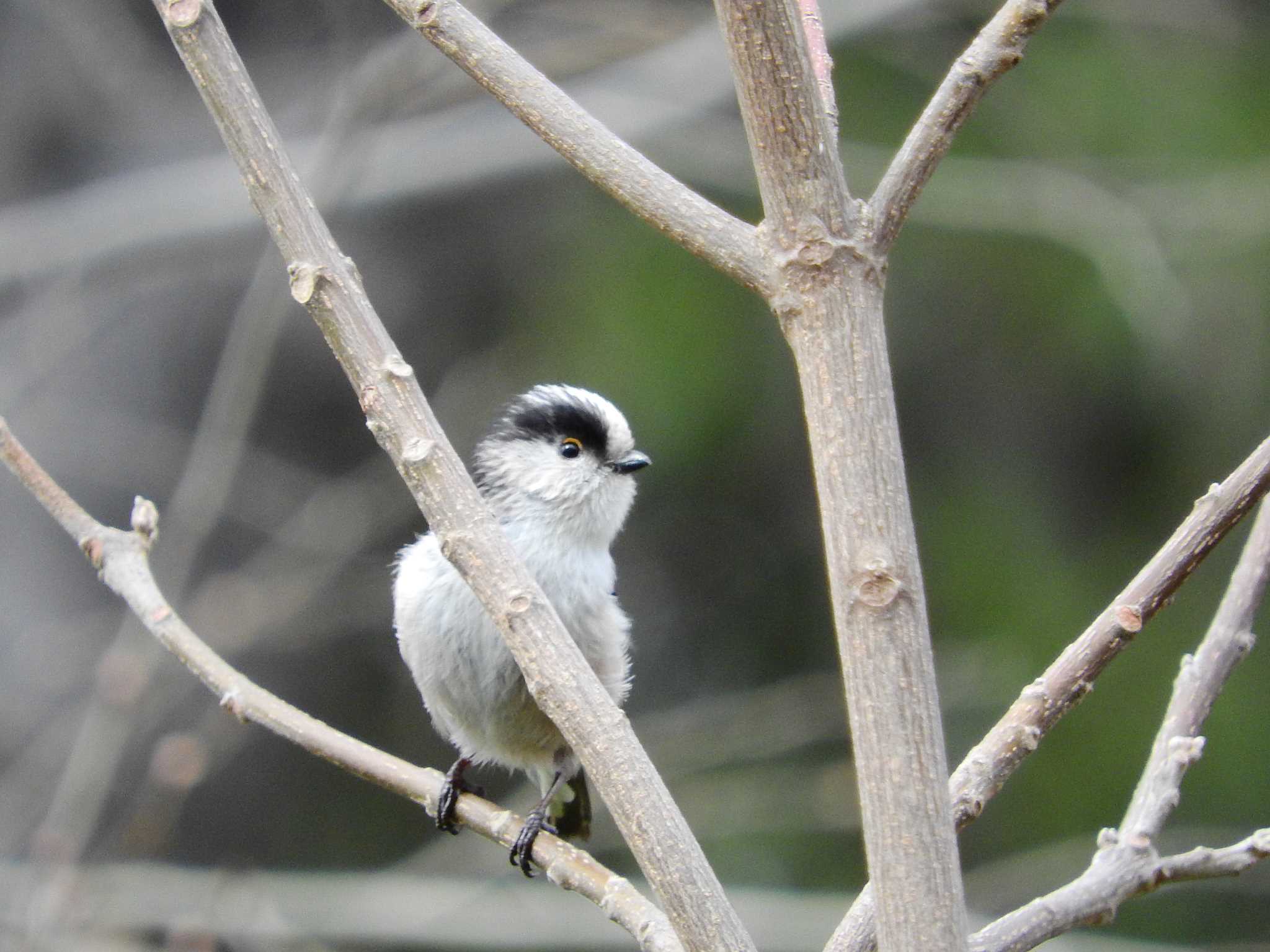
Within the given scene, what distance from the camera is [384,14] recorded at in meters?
6.83

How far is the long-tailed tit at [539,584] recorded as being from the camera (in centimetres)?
317

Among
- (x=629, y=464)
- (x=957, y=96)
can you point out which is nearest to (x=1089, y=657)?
(x=957, y=96)

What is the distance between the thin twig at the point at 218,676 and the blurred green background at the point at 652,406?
2.80 meters

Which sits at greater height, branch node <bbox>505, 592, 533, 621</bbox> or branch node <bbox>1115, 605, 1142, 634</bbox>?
branch node <bbox>1115, 605, 1142, 634</bbox>

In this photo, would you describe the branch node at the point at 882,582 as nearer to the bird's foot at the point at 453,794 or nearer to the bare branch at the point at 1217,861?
the bare branch at the point at 1217,861

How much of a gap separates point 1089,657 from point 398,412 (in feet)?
3.08

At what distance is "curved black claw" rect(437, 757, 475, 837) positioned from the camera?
2.64m

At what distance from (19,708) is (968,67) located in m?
5.75

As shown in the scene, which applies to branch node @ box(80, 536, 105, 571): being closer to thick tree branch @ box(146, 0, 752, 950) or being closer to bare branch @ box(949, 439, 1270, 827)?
thick tree branch @ box(146, 0, 752, 950)

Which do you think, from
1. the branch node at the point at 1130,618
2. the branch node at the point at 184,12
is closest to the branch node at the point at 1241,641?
the branch node at the point at 1130,618

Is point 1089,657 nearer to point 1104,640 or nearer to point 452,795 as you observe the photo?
point 1104,640

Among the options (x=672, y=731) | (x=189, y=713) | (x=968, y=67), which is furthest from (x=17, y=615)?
(x=968, y=67)

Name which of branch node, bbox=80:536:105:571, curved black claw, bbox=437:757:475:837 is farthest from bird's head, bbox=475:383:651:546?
branch node, bbox=80:536:105:571

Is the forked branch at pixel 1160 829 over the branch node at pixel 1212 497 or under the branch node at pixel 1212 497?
under
